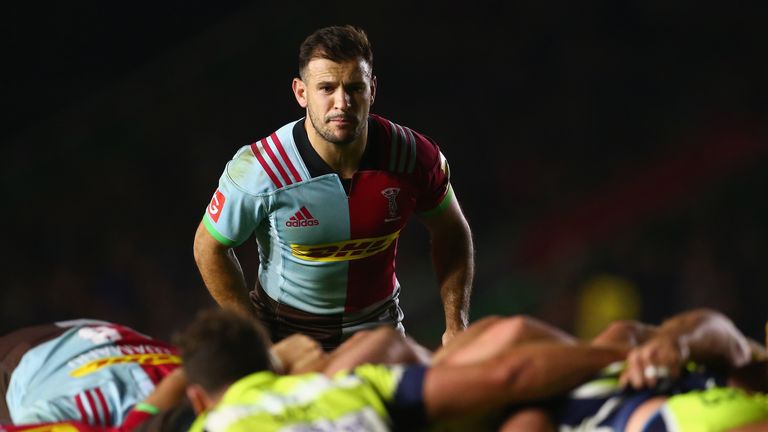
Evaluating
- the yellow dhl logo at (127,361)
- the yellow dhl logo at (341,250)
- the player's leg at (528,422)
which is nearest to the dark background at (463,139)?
the yellow dhl logo at (341,250)

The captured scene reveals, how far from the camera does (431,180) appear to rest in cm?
352

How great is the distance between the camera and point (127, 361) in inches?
118

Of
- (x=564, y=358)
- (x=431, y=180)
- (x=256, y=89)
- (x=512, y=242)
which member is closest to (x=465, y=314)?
(x=431, y=180)

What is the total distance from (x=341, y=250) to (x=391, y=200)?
217 millimetres

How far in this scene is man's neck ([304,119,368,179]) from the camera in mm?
3334

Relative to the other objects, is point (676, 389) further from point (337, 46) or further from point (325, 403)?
point (337, 46)

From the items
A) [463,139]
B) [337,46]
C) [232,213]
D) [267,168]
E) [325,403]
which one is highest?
[337,46]

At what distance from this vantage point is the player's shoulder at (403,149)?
3.44 metres

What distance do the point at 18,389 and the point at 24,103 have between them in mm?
3708

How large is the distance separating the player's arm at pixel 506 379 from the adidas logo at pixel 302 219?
1.17 metres

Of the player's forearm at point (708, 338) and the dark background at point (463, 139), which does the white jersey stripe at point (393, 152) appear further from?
the dark background at point (463, 139)

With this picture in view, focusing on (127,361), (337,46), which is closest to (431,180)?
(337,46)

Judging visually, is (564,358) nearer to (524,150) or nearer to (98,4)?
(524,150)

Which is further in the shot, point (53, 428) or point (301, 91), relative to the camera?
point (301, 91)
